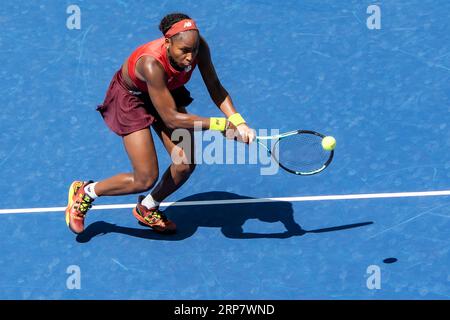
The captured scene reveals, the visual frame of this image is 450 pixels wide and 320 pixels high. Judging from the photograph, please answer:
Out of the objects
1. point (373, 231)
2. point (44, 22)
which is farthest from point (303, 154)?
point (44, 22)

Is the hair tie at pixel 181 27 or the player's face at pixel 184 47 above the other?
the hair tie at pixel 181 27

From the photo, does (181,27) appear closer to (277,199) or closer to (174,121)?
(174,121)

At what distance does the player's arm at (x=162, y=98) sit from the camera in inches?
254

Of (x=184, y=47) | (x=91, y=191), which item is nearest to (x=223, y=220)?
(x=91, y=191)

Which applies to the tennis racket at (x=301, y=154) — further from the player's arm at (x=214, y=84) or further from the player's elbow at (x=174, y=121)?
the player's elbow at (x=174, y=121)

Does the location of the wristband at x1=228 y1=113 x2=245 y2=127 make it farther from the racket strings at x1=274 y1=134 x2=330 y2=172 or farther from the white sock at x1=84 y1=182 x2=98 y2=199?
the white sock at x1=84 y1=182 x2=98 y2=199

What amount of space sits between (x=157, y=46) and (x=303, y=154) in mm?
1492

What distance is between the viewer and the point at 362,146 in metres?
7.99

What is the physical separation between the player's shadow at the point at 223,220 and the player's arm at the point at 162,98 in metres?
1.21

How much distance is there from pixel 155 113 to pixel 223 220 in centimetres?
118

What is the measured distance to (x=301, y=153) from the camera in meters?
6.99

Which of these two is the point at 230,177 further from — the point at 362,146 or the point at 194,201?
the point at 362,146

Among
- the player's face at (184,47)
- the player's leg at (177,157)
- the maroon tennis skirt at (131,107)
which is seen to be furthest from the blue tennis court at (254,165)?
the player's face at (184,47)

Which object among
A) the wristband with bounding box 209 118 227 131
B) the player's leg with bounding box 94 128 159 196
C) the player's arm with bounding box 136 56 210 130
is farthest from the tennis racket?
the player's leg with bounding box 94 128 159 196
